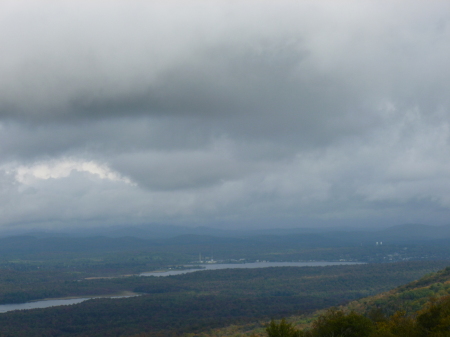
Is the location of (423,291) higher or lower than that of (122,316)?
higher

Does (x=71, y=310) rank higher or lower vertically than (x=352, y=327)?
lower

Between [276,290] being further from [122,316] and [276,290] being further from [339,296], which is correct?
[122,316]

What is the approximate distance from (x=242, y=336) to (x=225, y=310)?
67.3 metres

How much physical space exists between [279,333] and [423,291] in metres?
44.9

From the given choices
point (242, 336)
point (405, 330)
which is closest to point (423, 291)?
point (242, 336)

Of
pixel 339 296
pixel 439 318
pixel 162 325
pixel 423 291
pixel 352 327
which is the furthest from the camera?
pixel 339 296

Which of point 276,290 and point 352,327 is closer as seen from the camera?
point 352,327

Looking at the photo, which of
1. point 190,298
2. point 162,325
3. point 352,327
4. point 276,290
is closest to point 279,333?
point 352,327

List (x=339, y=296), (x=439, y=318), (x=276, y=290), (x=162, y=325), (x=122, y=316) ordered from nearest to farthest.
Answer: (x=439, y=318) < (x=162, y=325) < (x=122, y=316) < (x=339, y=296) < (x=276, y=290)

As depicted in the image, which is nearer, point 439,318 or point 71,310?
point 439,318

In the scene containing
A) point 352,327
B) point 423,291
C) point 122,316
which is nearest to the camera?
point 352,327

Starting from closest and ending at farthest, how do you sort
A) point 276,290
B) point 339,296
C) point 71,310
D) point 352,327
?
point 352,327
point 71,310
point 339,296
point 276,290

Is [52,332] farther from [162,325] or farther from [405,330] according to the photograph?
[405,330]

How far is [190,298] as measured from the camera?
174 metres
